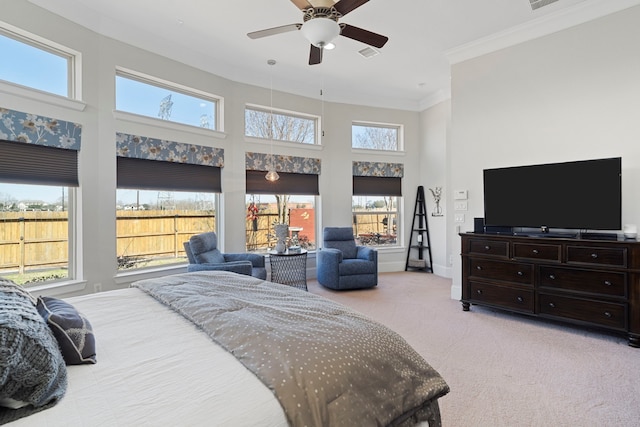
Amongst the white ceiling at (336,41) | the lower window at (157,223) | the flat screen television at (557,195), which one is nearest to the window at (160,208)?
the lower window at (157,223)

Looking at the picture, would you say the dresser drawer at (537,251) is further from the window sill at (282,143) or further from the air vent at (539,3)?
the window sill at (282,143)

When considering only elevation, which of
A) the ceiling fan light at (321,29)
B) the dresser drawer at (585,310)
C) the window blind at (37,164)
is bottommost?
the dresser drawer at (585,310)

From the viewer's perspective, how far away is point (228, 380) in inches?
40.5

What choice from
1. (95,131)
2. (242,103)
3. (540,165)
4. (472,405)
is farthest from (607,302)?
(95,131)

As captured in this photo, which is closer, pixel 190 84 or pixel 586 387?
pixel 586 387

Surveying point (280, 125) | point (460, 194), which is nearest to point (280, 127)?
point (280, 125)

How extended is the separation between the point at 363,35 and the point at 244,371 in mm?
2821

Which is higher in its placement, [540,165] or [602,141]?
[602,141]

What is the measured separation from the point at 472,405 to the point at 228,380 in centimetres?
175

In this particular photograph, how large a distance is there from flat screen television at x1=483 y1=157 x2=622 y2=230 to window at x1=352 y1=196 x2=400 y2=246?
8.92 ft

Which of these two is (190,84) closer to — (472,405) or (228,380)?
(228,380)

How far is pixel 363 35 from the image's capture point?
2.88m

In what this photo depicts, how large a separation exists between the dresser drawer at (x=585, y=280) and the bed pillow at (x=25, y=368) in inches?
154

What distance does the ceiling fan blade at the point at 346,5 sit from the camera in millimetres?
2447
